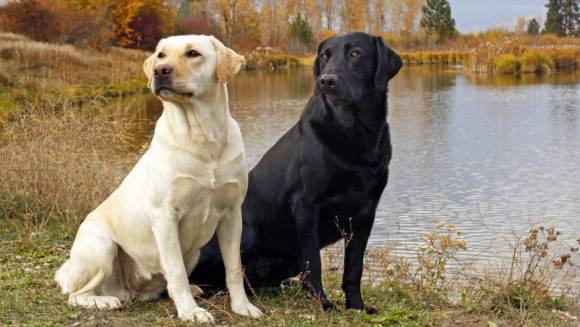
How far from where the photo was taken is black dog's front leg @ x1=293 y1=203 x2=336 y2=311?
477cm

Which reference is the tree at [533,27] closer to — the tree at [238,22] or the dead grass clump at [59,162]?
the tree at [238,22]

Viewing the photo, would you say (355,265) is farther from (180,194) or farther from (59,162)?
(59,162)

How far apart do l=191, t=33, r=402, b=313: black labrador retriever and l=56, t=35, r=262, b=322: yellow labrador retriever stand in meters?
0.45

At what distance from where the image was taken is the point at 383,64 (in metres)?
4.80

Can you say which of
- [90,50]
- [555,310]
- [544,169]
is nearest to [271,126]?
[544,169]

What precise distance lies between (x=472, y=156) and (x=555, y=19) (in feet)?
246

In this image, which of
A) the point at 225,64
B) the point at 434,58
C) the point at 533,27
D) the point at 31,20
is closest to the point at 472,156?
the point at 225,64

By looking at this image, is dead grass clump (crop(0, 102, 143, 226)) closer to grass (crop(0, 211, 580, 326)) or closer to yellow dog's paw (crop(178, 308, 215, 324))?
grass (crop(0, 211, 580, 326))

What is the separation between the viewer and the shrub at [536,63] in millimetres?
42331

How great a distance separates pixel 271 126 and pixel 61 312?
53.0 ft

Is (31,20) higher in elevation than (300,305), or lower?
higher

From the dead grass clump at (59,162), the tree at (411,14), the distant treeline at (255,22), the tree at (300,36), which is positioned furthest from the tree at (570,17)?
the dead grass clump at (59,162)

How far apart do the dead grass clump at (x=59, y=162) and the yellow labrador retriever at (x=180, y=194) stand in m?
2.92

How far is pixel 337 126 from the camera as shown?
4.74 meters
